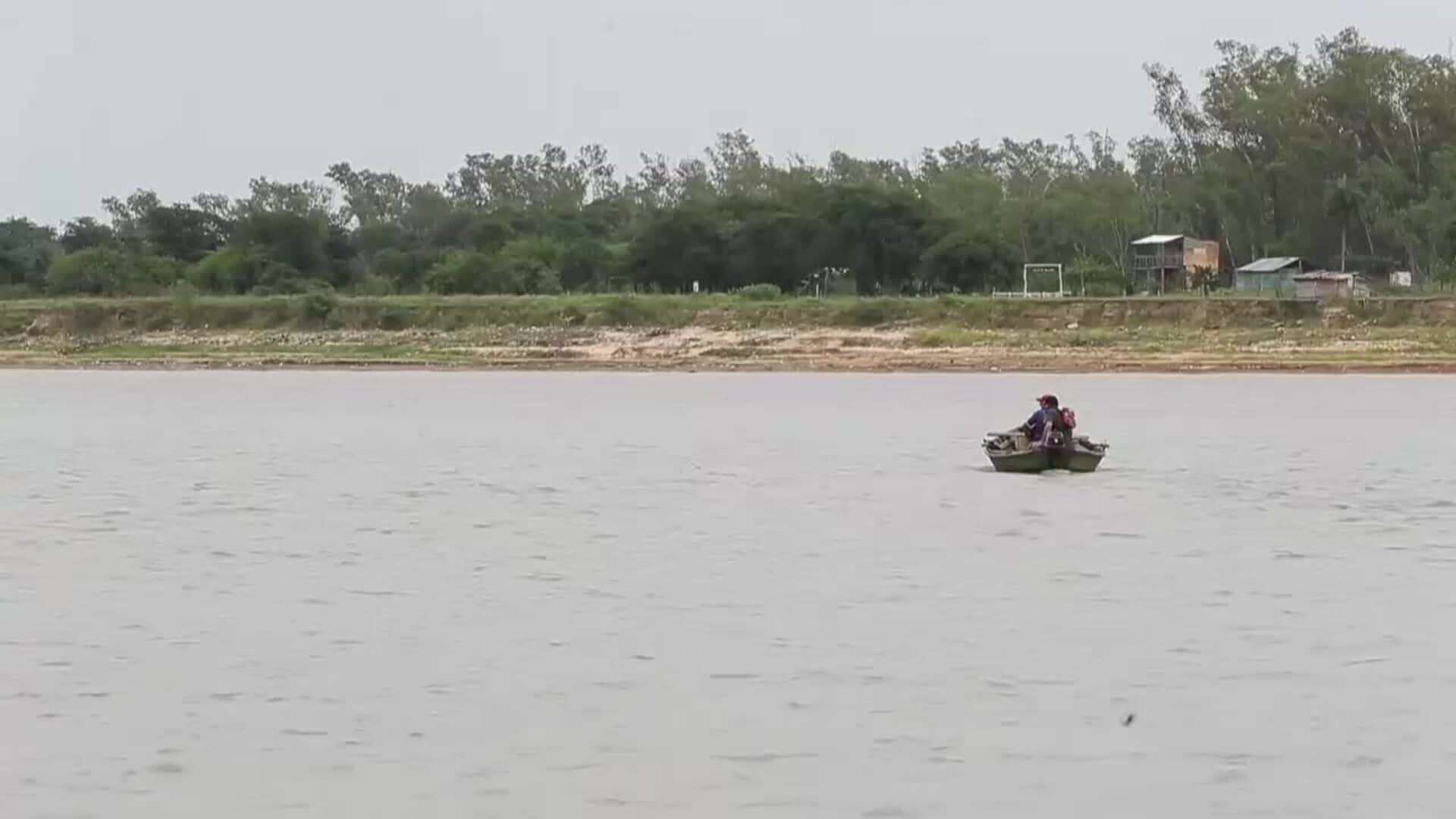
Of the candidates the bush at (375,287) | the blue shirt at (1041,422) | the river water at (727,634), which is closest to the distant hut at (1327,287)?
the river water at (727,634)

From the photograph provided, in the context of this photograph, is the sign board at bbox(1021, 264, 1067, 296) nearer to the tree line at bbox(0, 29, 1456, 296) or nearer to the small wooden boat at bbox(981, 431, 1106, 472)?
the tree line at bbox(0, 29, 1456, 296)

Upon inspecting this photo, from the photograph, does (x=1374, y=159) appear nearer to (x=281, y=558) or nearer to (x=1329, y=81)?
(x=1329, y=81)

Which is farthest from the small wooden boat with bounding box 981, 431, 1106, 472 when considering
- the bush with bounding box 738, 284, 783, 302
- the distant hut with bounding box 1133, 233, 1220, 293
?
the distant hut with bounding box 1133, 233, 1220, 293

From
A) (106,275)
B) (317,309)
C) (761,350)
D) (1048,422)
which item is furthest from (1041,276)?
(1048,422)

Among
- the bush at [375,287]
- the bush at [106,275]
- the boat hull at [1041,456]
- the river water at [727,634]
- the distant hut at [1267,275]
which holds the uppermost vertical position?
the bush at [106,275]

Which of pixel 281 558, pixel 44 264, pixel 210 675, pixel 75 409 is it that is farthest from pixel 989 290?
pixel 210 675

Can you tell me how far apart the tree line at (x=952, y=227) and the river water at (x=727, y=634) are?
2037 inches

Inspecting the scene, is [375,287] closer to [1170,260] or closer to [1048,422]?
[1170,260]

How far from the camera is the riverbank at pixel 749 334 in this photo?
63.9 meters

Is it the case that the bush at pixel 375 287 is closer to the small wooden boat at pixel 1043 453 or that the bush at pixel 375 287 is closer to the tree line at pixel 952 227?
the tree line at pixel 952 227

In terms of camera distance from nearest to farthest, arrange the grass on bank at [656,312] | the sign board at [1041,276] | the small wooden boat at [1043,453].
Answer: the small wooden boat at [1043,453], the grass on bank at [656,312], the sign board at [1041,276]

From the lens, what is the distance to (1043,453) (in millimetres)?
29984

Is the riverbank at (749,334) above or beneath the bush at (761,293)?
beneath

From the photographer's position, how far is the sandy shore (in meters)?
62.3
